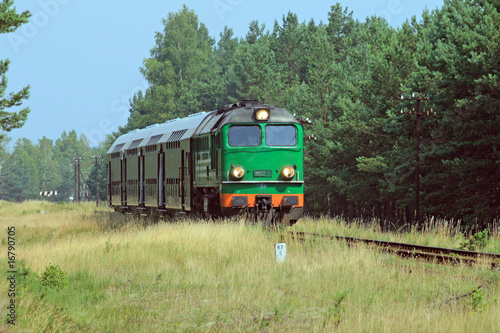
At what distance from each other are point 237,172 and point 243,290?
884 centimetres

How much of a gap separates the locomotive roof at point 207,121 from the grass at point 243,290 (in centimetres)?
461

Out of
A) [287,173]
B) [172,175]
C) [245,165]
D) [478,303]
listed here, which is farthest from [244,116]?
[478,303]

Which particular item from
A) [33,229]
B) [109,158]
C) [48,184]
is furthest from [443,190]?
[48,184]

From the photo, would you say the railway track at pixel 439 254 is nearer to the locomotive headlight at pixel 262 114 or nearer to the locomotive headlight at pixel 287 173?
the locomotive headlight at pixel 287 173

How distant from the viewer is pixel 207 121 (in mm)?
21188

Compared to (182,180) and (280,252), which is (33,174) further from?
(280,252)

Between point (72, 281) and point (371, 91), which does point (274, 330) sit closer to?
point (72, 281)

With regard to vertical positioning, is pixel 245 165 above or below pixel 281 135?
below

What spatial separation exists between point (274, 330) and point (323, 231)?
13.6 metres

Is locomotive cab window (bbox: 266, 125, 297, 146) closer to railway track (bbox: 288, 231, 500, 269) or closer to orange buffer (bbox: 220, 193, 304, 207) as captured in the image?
orange buffer (bbox: 220, 193, 304, 207)

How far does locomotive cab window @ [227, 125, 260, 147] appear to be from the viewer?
18.8 meters

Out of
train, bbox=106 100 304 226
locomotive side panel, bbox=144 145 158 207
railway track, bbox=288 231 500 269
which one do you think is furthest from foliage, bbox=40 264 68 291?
locomotive side panel, bbox=144 145 158 207

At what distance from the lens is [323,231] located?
21203mm

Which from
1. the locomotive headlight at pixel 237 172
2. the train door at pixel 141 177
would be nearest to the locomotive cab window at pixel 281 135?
the locomotive headlight at pixel 237 172
